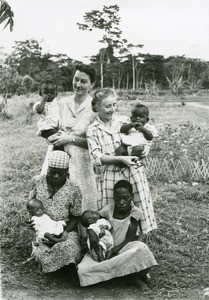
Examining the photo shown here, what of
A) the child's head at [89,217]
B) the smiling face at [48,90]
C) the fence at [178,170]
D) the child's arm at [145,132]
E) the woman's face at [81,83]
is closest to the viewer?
the child's arm at [145,132]

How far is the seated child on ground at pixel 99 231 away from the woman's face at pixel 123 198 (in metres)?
0.17

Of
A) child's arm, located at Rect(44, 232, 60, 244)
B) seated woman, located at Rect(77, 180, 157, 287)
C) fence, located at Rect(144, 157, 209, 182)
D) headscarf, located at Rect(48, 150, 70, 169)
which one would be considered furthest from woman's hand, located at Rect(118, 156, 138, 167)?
fence, located at Rect(144, 157, 209, 182)

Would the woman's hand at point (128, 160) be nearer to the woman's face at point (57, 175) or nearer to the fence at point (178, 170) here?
the woman's face at point (57, 175)

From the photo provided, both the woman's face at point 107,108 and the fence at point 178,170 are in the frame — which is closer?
the woman's face at point 107,108

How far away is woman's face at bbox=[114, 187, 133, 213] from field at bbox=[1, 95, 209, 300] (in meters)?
0.62

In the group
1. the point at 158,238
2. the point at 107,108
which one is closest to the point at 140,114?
the point at 107,108

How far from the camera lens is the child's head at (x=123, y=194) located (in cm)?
360

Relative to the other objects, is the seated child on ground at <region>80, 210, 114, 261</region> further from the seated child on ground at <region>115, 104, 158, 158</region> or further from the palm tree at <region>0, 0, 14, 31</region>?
the palm tree at <region>0, 0, 14, 31</region>

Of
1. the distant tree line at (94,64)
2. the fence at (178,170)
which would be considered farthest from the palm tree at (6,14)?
the fence at (178,170)

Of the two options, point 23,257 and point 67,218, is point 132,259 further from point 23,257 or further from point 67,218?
point 23,257

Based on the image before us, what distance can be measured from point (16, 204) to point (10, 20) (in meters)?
2.69

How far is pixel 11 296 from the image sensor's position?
137 inches

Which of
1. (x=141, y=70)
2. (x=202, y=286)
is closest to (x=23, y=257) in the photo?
(x=202, y=286)

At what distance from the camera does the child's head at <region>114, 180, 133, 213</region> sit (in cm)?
360
